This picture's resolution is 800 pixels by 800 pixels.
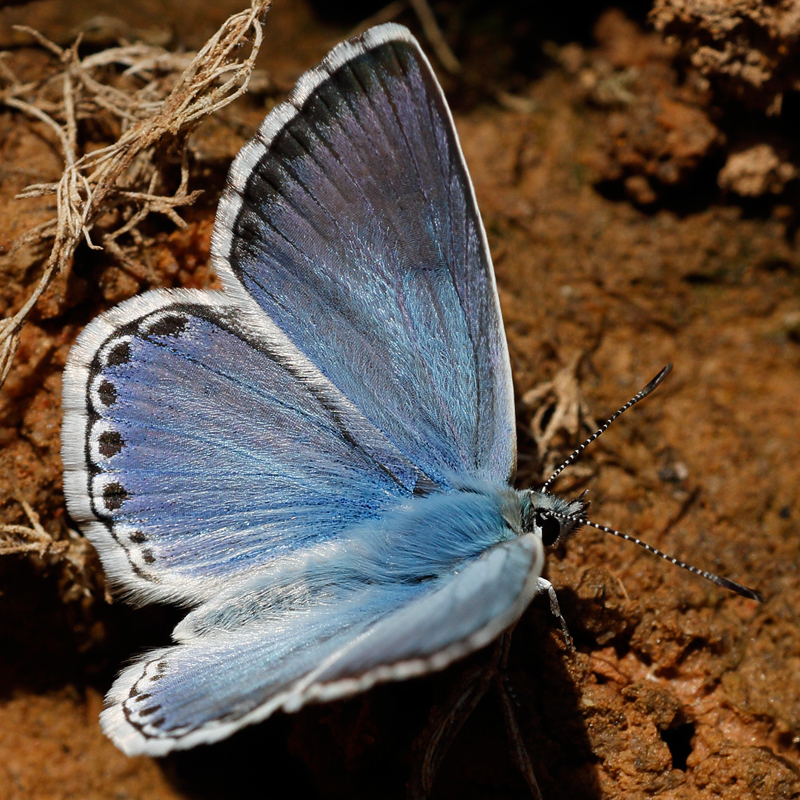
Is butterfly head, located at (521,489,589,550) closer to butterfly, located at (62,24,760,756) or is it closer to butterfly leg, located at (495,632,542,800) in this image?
butterfly, located at (62,24,760,756)

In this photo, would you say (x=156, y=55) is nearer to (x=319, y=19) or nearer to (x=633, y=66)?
(x=319, y=19)

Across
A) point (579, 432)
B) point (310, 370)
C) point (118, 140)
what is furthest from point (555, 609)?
point (118, 140)

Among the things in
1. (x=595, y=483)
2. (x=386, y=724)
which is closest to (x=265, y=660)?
(x=386, y=724)

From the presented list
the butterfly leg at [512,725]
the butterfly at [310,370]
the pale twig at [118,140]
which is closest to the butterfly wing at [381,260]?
the butterfly at [310,370]

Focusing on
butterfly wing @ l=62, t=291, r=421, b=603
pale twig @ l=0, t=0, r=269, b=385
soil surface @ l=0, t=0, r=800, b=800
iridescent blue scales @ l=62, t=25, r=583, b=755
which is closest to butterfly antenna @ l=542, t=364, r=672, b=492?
iridescent blue scales @ l=62, t=25, r=583, b=755

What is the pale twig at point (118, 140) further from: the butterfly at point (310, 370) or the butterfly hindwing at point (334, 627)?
the butterfly hindwing at point (334, 627)

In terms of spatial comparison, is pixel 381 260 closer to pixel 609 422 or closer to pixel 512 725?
→ pixel 609 422

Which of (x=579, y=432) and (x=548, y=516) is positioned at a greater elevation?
(x=548, y=516)

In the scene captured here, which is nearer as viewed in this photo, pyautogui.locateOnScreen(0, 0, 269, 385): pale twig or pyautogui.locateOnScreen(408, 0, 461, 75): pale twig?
pyautogui.locateOnScreen(0, 0, 269, 385): pale twig
